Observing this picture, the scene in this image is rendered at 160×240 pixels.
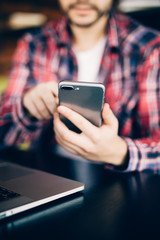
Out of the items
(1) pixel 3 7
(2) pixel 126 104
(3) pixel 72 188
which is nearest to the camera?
(3) pixel 72 188

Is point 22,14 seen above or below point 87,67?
above

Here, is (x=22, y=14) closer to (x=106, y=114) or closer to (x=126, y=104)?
(x=126, y=104)

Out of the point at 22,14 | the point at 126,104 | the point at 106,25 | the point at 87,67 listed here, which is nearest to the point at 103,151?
the point at 126,104

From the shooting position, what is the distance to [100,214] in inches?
17.9

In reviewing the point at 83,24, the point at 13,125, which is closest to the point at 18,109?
the point at 13,125

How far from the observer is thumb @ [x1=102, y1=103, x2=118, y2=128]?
60 centimetres

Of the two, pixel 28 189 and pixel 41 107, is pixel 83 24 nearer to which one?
pixel 41 107

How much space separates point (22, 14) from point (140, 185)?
2.34 meters

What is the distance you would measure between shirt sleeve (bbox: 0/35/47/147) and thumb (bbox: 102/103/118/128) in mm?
428

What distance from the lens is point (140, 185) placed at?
597 millimetres

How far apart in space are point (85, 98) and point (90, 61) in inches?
26.7

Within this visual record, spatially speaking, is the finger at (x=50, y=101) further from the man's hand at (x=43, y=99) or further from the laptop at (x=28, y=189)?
the laptop at (x=28, y=189)

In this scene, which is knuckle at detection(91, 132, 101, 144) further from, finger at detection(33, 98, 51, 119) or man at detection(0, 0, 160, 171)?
finger at detection(33, 98, 51, 119)

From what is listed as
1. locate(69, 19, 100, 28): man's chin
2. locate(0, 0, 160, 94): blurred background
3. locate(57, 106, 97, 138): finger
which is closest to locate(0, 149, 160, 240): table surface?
locate(57, 106, 97, 138): finger
